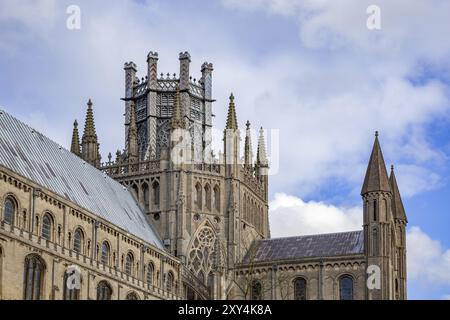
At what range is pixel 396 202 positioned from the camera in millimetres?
110062

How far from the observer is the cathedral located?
256 ft

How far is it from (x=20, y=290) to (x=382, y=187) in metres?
40.1

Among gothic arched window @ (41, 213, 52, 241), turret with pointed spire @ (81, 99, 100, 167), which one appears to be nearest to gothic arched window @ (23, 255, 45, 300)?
gothic arched window @ (41, 213, 52, 241)

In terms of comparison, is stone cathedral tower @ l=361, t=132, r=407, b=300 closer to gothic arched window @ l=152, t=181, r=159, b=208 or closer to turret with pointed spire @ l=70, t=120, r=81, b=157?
gothic arched window @ l=152, t=181, r=159, b=208

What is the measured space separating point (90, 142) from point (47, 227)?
3169cm

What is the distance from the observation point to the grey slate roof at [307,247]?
101938mm

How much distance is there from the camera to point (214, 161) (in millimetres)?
106125

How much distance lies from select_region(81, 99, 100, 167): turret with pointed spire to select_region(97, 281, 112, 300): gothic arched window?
24593mm

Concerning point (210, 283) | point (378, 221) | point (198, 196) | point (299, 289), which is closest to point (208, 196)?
point (198, 196)

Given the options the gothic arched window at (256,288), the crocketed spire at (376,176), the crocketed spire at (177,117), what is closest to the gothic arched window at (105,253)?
the crocketed spire at (177,117)
